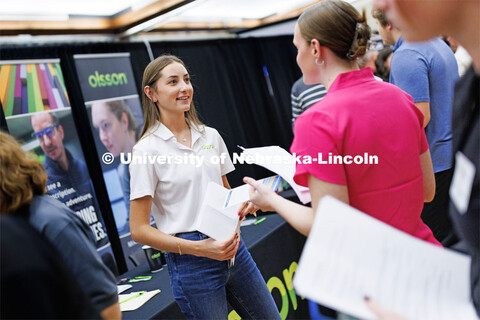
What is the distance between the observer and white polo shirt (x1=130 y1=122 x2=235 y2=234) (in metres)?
1.58

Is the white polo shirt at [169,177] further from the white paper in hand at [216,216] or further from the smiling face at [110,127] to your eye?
the smiling face at [110,127]

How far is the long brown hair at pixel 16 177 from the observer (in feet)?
3.27

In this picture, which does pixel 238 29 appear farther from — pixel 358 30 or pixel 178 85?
pixel 358 30

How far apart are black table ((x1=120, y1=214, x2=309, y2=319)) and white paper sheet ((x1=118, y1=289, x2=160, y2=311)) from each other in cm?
3

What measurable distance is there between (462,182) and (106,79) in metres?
3.68

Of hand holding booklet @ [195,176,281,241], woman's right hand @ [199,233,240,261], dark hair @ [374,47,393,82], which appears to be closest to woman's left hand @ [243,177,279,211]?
hand holding booklet @ [195,176,281,241]

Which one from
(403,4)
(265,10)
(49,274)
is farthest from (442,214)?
(265,10)

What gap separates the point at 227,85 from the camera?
202 inches

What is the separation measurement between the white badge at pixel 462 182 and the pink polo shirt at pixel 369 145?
24 centimetres

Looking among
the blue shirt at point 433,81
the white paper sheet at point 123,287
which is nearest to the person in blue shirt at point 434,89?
the blue shirt at point 433,81

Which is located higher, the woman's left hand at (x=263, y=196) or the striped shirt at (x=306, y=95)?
the striped shirt at (x=306, y=95)

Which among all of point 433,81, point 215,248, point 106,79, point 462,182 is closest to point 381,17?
point 433,81

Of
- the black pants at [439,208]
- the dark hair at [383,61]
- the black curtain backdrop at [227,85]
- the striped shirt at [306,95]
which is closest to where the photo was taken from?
the black pants at [439,208]

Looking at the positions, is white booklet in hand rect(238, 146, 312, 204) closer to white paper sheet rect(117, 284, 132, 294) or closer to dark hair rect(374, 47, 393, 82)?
white paper sheet rect(117, 284, 132, 294)
